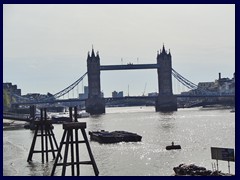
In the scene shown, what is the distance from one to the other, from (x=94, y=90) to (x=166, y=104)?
90.0ft

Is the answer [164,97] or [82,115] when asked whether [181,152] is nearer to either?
[82,115]

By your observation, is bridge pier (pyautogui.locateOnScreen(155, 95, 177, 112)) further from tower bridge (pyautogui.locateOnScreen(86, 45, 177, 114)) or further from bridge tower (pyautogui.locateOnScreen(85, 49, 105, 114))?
bridge tower (pyautogui.locateOnScreen(85, 49, 105, 114))

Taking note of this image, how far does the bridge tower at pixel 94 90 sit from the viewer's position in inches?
7151

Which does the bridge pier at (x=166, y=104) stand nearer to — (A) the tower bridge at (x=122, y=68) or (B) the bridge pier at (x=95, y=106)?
(A) the tower bridge at (x=122, y=68)

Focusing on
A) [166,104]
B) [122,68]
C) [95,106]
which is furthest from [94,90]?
[166,104]

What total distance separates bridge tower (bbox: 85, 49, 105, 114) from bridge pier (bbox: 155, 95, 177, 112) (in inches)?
747

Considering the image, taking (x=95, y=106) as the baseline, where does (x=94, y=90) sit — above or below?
above

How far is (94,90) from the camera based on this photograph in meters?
193

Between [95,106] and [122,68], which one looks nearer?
[95,106]

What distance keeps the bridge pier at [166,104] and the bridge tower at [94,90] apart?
19.0 metres

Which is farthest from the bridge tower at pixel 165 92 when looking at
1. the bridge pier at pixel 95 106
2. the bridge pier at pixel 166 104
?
the bridge pier at pixel 95 106

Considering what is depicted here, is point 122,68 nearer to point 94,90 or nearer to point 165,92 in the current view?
point 94,90

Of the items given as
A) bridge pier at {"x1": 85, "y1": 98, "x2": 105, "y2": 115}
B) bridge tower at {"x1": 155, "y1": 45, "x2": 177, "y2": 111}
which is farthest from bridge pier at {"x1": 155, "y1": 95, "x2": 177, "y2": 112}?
bridge pier at {"x1": 85, "y1": 98, "x2": 105, "y2": 115}
